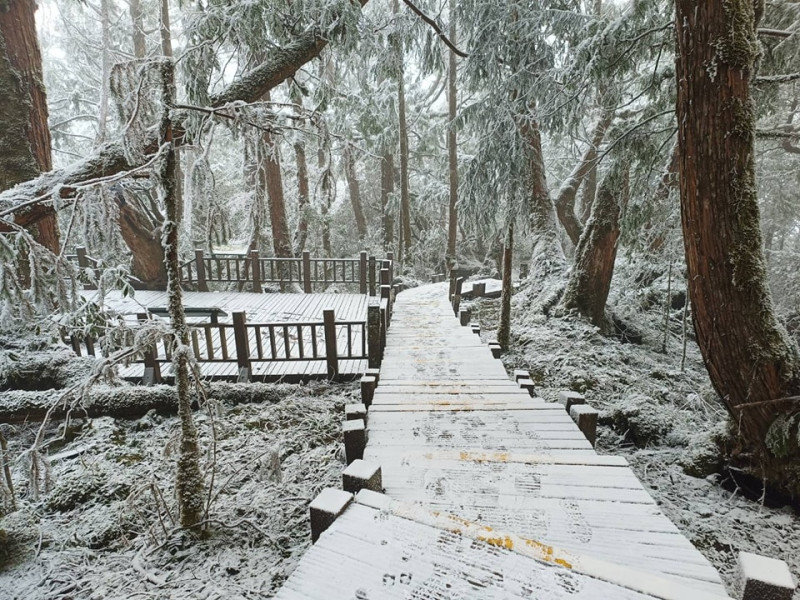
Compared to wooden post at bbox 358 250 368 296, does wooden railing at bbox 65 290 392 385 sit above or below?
below

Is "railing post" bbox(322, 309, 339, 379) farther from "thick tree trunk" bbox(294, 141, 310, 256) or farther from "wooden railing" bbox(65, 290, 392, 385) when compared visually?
"thick tree trunk" bbox(294, 141, 310, 256)

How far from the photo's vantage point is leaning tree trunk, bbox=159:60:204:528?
2600 millimetres

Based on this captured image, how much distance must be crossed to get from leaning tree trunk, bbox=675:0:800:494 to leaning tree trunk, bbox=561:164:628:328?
525 cm

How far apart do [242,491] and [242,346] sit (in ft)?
9.92

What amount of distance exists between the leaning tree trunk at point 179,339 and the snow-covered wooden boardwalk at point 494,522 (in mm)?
1397

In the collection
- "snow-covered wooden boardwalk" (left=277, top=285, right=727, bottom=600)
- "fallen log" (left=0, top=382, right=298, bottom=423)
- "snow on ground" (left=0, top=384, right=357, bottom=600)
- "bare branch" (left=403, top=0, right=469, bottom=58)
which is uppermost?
"bare branch" (left=403, top=0, right=469, bottom=58)

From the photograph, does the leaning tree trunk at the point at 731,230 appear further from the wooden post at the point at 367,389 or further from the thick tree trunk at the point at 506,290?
the thick tree trunk at the point at 506,290

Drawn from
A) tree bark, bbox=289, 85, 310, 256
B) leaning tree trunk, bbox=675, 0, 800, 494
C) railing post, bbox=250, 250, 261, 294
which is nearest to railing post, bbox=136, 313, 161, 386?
railing post, bbox=250, 250, 261, 294

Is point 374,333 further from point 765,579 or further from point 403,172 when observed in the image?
point 403,172

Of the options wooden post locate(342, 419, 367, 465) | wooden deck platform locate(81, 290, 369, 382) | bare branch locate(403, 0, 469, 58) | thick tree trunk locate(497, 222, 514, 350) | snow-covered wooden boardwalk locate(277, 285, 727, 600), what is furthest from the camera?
thick tree trunk locate(497, 222, 514, 350)

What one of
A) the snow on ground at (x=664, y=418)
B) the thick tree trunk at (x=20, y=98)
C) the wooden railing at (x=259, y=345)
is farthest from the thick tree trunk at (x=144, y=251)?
the snow on ground at (x=664, y=418)

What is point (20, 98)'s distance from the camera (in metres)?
5.59

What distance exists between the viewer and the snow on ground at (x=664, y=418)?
3146 millimetres

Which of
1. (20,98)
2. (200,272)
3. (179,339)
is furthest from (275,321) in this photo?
(179,339)
